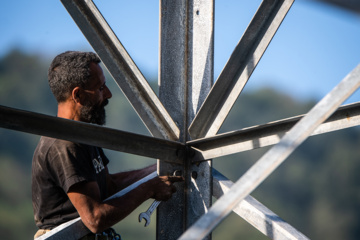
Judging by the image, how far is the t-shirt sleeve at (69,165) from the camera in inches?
136

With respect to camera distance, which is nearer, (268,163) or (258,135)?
(268,163)

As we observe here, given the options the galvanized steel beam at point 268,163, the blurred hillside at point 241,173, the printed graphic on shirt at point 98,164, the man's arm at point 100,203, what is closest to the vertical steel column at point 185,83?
the man's arm at point 100,203

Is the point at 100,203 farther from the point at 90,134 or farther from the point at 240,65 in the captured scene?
the point at 240,65

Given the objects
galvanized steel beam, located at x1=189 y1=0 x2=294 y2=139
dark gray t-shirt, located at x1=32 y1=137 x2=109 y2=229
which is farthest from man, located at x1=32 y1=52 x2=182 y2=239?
galvanized steel beam, located at x1=189 y1=0 x2=294 y2=139

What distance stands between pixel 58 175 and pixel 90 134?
1.43 feet

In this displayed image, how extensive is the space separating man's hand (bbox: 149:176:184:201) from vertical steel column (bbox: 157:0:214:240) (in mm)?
77

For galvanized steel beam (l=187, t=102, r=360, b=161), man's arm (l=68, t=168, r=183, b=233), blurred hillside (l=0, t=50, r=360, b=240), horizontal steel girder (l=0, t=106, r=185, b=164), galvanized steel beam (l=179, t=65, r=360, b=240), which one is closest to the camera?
galvanized steel beam (l=179, t=65, r=360, b=240)

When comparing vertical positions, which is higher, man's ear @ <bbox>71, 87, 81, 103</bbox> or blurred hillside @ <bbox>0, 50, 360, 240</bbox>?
blurred hillside @ <bbox>0, 50, 360, 240</bbox>

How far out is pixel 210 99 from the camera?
Result: 12.1 feet

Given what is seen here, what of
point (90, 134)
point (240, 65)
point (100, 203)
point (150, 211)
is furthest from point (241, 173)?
point (90, 134)

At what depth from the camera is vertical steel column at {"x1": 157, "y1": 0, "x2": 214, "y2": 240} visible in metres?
3.86

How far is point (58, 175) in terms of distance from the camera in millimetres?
3537

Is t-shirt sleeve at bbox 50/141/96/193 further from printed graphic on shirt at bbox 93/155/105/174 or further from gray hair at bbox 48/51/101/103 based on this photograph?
gray hair at bbox 48/51/101/103

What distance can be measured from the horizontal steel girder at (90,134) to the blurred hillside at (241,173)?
44.6m
